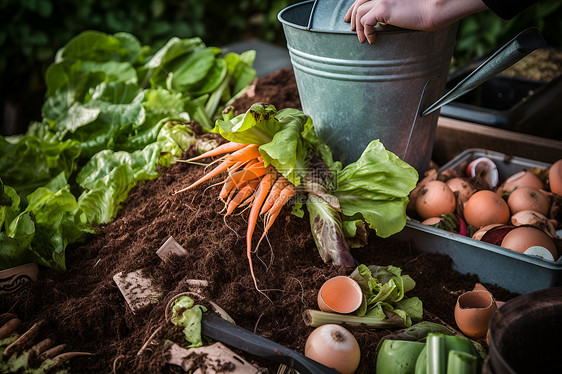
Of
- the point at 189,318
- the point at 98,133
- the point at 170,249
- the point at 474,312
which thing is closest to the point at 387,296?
the point at 474,312

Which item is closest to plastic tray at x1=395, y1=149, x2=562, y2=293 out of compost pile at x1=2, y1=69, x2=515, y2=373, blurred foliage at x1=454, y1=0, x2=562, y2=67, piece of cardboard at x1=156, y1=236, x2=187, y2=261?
compost pile at x1=2, y1=69, x2=515, y2=373

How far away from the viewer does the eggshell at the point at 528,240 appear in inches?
57.3

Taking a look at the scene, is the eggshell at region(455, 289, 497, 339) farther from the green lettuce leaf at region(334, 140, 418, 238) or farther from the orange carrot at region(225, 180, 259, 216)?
the orange carrot at region(225, 180, 259, 216)

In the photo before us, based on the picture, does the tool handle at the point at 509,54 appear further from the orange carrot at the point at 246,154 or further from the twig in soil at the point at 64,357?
the twig in soil at the point at 64,357

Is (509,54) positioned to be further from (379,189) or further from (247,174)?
(247,174)

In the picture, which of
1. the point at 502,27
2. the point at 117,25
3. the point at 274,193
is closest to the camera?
the point at 274,193

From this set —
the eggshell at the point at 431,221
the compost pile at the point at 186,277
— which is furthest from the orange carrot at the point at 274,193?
the eggshell at the point at 431,221

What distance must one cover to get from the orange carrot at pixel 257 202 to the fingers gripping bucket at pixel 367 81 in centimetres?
38

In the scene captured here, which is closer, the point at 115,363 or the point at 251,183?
the point at 115,363

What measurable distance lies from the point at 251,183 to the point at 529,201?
3.46 feet

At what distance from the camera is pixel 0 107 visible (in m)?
4.26

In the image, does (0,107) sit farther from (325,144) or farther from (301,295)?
(301,295)

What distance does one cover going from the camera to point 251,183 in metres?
1.57

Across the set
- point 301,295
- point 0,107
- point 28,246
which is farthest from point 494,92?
point 0,107
